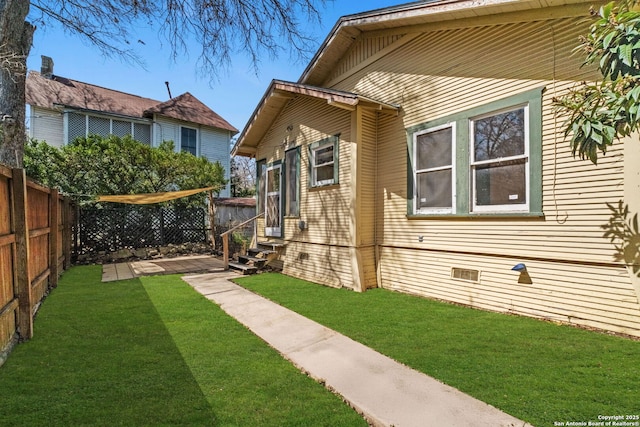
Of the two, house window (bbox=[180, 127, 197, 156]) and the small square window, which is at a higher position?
house window (bbox=[180, 127, 197, 156])

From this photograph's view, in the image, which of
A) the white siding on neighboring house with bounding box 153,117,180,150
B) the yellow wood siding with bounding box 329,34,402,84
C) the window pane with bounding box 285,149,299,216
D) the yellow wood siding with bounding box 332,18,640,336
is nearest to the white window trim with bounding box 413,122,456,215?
the yellow wood siding with bounding box 332,18,640,336

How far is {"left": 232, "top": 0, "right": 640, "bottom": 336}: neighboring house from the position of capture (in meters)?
4.04

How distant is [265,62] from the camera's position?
7.74m

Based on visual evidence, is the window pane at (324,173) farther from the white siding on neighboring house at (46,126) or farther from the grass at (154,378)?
the white siding on neighboring house at (46,126)

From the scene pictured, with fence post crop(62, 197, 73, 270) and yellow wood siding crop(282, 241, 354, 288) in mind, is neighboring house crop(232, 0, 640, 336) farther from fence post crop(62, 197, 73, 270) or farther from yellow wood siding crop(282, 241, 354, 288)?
fence post crop(62, 197, 73, 270)

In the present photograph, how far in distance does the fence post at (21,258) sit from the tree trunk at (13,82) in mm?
4307

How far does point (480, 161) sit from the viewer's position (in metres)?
5.02

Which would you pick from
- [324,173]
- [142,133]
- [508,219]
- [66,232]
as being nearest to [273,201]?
[324,173]

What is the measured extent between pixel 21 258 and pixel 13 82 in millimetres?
5654

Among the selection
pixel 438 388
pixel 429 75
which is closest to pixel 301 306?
pixel 438 388

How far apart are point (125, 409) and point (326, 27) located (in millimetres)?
8054

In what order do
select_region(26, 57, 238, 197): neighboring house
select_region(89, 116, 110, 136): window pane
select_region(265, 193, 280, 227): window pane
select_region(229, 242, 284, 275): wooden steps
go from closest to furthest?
select_region(229, 242, 284, 275): wooden steps
select_region(265, 193, 280, 227): window pane
select_region(26, 57, 238, 197): neighboring house
select_region(89, 116, 110, 136): window pane

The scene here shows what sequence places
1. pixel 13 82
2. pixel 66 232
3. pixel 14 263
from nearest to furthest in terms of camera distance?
pixel 14 263 < pixel 13 82 < pixel 66 232

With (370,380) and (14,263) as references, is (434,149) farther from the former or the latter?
(14,263)
